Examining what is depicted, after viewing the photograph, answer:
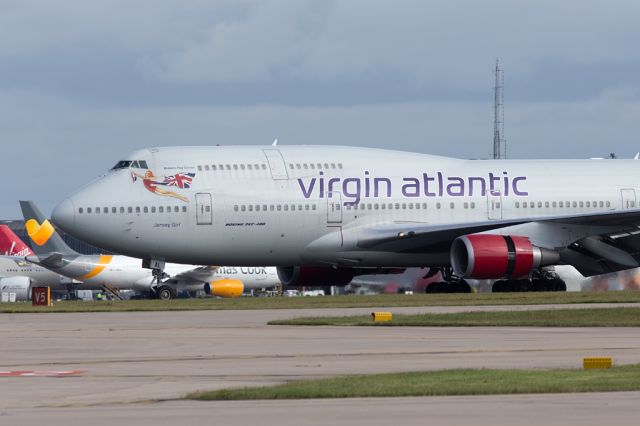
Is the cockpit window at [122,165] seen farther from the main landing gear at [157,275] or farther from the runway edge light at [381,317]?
the runway edge light at [381,317]

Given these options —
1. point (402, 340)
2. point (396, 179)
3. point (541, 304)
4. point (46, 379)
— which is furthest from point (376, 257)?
point (46, 379)

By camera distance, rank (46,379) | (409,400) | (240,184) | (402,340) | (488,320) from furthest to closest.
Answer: (240,184)
(488,320)
(402,340)
(46,379)
(409,400)

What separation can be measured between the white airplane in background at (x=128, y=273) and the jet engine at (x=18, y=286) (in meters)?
3.24

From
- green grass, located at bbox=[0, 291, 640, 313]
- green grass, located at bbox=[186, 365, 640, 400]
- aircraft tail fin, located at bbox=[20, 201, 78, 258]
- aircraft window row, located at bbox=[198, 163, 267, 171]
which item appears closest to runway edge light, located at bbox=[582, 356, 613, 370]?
green grass, located at bbox=[186, 365, 640, 400]

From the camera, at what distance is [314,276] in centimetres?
4603

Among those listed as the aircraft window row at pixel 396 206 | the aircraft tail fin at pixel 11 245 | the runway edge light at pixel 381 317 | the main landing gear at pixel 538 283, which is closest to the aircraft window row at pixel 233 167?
the aircraft window row at pixel 396 206

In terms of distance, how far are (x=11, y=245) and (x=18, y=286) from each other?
23.3 ft

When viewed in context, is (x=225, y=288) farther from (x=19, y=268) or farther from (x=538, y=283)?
(x=538, y=283)

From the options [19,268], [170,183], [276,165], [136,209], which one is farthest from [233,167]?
[19,268]

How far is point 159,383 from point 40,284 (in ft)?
265

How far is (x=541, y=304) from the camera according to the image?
32312mm

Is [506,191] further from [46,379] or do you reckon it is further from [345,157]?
[46,379]

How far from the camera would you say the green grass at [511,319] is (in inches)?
979

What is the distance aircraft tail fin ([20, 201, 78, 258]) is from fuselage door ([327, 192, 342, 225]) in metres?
37.1
